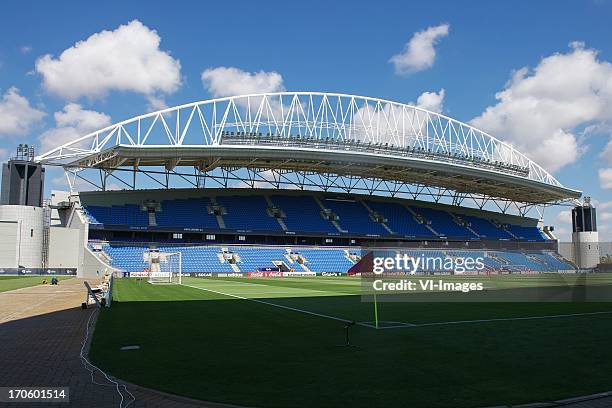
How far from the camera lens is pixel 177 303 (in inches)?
936

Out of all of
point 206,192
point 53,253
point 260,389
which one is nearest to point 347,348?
point 260,389

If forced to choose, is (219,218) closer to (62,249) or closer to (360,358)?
(62,249)

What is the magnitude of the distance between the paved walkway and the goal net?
926 inches

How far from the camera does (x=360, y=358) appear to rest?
10391 millimetres

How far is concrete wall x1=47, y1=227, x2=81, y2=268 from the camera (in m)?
58.6

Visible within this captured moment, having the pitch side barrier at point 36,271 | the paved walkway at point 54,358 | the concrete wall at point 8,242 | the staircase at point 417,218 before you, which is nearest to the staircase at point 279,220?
the staircase at point 417,218

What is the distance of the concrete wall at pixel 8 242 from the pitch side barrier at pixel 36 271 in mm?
578

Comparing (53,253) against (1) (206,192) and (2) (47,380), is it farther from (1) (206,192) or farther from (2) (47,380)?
(2) (47,380)

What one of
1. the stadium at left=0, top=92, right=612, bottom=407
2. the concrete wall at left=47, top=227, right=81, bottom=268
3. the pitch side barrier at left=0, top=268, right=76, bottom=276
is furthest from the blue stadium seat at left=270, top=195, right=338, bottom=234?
the pitch side barrier at left=0, top=268, right=76, bottom=276

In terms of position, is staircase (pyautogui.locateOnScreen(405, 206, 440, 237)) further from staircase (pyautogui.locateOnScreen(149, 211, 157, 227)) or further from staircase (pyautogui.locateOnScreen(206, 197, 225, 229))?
staircase (pyautogui.locateOnScreen(149, 211, 157, 227))

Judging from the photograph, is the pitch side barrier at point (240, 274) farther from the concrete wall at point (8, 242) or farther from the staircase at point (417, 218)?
the staircase at point (417, 218)

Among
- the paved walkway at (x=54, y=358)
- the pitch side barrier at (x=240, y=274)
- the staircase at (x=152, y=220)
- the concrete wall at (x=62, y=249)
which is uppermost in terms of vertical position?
the staircase at (x=152, y=220)

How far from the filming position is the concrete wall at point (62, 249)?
192 ft

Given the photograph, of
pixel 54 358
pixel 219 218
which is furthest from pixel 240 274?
pixel 54 358
